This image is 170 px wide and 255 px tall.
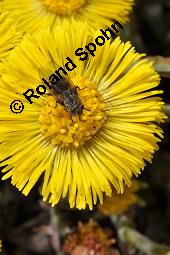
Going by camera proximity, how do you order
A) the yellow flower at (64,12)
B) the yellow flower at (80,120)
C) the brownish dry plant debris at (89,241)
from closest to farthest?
the yellow flower at (80,120)
the yellow flower at (64,12)
the brownish dry plant debris at (89,241)

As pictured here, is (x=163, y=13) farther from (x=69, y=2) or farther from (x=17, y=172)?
(x=17, y=172)

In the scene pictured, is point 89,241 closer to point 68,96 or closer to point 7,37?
point 68,96

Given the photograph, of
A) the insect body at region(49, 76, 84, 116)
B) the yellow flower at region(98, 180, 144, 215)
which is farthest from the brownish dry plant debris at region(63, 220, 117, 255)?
the insect body at region(49, 76, 84, 116)

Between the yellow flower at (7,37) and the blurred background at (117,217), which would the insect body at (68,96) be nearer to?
the yellow flower at (7,37)

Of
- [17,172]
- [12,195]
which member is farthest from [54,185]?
[12,195]

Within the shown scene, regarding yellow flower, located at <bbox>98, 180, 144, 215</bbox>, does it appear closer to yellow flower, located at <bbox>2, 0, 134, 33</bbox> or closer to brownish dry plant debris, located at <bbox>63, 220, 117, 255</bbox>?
brownish dry plant debris, located at <bbox>63, 220, 117, 255</bbox>

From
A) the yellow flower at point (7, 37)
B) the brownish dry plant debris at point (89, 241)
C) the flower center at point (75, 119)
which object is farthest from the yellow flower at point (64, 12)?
the brownish dry plant debris at point (89, 241)

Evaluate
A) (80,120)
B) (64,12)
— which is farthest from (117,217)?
(64,12)
